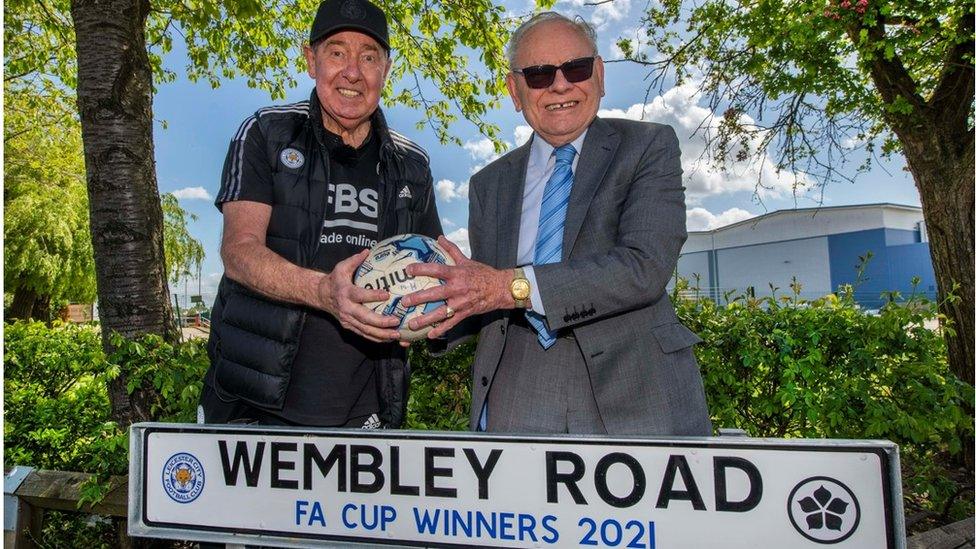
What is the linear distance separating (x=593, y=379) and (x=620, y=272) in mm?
382

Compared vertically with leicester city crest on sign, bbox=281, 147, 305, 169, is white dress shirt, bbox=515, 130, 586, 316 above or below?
below

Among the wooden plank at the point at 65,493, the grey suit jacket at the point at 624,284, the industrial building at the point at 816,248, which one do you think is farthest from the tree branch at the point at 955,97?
the industrial building at the point at 816,248

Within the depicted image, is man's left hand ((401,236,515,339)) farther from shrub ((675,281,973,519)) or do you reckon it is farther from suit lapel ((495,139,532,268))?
shrub ((675,281,973,519))

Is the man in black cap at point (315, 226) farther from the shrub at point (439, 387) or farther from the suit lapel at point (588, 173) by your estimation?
the shrub at point (439, 387)

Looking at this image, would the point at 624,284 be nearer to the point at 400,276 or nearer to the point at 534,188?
the point at 534,188

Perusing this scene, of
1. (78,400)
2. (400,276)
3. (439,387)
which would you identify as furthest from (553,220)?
(78,400)

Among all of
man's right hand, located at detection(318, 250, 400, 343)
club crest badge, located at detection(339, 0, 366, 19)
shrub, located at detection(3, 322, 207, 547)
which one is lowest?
shrub, located at detection(3, 322, 207, 547)

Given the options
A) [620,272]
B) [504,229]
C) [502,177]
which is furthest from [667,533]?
[502,177]

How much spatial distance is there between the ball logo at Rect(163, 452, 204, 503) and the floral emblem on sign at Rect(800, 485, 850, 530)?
1.81m

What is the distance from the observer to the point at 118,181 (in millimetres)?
4066

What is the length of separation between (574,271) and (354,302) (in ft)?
2.29

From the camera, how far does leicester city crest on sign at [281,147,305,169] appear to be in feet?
7.76

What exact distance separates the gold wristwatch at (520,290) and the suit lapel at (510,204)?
0.89 ft

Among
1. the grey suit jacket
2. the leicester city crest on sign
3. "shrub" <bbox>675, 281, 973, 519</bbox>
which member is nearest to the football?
the grey suit jacket
